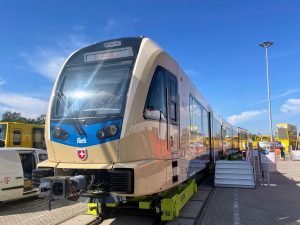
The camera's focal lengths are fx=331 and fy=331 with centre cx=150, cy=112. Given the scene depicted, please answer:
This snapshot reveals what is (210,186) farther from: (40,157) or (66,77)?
(66,77)

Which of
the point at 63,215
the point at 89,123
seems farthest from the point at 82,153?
the point at 63,215

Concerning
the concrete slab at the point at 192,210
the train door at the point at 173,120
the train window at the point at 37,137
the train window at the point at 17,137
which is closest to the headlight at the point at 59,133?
the train door at the point at 173,120

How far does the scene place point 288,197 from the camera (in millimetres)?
11008

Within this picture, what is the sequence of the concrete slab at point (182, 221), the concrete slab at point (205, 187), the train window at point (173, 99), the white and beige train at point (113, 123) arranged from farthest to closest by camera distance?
the concrete slab at point (205, 187) < the concrete slab at point (182, 221) < the train window at point (173, 99) < the white and beige train at point (113, 123)

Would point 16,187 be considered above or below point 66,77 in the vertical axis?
below

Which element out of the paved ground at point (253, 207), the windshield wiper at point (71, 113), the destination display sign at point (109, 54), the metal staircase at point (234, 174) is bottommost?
the paved ground at point (253, 207)

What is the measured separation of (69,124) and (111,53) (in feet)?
5.12

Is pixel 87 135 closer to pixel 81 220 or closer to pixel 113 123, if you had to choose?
pixel 113 123

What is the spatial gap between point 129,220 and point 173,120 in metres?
2.51

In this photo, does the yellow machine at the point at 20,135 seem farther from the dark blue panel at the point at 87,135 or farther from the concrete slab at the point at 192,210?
the dark blue panel at the point at 87,135

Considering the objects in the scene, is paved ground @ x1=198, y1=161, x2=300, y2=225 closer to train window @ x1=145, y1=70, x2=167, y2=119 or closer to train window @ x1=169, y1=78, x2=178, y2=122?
train window @ x1=169, y1=78, x2=178, y2=122

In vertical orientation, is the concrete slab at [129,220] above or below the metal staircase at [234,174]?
below

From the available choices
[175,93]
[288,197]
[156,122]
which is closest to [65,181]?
[156,122]

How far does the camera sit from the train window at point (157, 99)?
6018 mm
